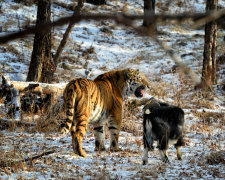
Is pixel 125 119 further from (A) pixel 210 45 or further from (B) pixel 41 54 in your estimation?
(A) pixel 210 45

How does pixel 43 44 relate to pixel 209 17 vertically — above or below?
above

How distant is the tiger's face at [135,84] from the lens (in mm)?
5562

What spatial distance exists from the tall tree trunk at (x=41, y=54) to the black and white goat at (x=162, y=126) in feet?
13.9

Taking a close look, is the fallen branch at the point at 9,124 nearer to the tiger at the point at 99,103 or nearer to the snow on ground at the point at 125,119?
the snow on ground at the point at 125,119

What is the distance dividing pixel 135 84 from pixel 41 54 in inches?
128

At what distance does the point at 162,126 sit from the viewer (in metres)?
4.29

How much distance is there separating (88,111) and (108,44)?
1168 centimetres

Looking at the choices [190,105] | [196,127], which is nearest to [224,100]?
[190,105]

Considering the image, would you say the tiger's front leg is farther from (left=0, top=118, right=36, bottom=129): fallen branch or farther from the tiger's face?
(left=0, top=118, right=36, bottom=129): fallen branch

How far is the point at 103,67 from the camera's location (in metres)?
13.0

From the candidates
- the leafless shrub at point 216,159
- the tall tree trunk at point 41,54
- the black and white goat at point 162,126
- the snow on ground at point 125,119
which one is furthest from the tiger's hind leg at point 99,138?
the tall tree trunk at point 41,54

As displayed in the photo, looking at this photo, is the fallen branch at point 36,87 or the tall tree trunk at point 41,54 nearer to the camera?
the fallen branch at point 36,87

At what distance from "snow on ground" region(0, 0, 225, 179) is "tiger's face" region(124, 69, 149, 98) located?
79 cm

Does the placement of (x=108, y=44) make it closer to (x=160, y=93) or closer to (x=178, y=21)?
(x=160, y=93)
